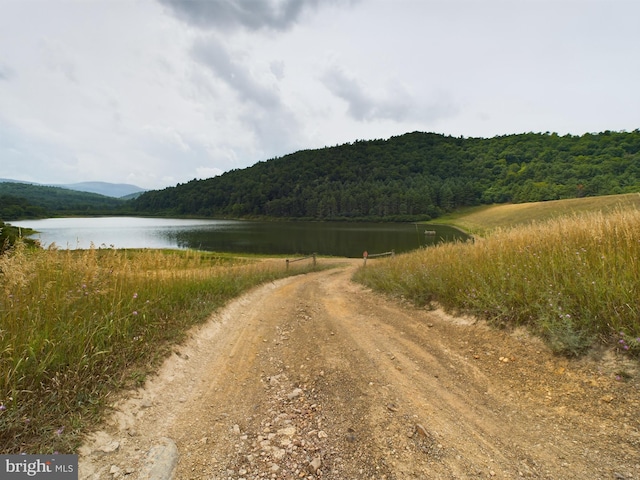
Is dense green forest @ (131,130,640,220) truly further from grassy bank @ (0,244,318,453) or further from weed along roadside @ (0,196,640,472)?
grassy bank @ (0,244,318,453)

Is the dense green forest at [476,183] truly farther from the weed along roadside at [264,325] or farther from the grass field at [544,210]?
the weed along roadside at [264,325]

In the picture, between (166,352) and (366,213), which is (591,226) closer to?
Result: (166,352)

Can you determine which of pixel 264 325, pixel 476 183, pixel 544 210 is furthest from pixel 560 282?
pixel 476 183

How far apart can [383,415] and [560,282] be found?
3.77 m

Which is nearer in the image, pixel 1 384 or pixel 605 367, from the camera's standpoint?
pixel 1 384

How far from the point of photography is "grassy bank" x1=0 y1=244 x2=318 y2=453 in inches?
110

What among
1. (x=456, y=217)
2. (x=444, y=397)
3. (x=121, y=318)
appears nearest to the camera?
(x=444, y=397)

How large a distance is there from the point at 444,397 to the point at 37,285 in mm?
5857

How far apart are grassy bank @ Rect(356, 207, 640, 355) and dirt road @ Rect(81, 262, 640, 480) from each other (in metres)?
0.36

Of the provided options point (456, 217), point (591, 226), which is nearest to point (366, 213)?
point (456, 217)

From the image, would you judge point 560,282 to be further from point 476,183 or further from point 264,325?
point 476,183

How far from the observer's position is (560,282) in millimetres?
5004

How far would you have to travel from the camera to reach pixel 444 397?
3.79m

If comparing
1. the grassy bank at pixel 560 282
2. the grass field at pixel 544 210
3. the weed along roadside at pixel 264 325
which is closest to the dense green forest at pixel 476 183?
the grass field at pixel 544 210
